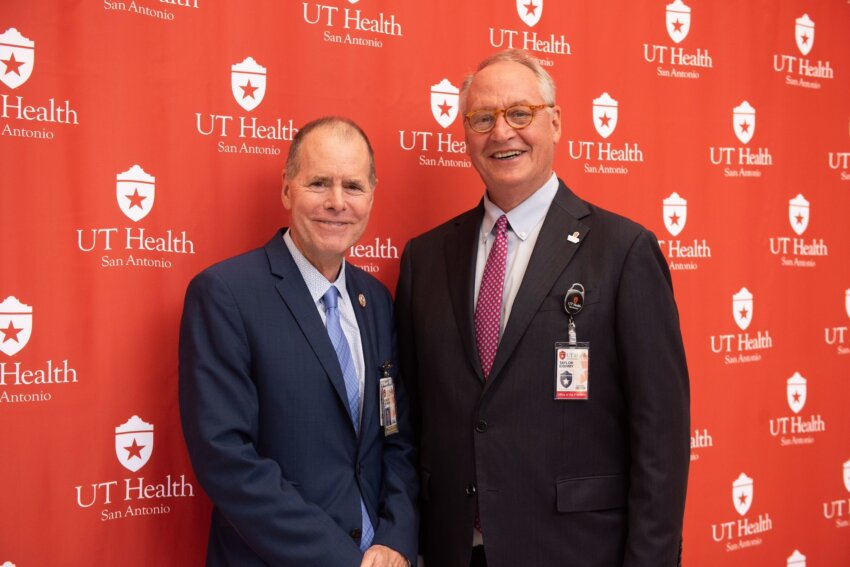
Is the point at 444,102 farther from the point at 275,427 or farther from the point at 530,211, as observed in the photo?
the point at 275,427

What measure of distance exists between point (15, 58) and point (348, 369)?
140 centimetres

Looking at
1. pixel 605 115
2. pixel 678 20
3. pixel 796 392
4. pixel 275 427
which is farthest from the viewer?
pixel 796 392

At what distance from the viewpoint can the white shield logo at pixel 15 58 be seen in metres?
2.10

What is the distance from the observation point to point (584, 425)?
77.1 inches

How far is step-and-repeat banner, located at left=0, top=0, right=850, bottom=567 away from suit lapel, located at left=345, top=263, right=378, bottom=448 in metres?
0.45

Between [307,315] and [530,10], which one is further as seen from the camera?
[530,10]

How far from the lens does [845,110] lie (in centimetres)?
351

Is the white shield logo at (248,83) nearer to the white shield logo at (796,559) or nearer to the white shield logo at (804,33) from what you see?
the white shield logo at (804,33)

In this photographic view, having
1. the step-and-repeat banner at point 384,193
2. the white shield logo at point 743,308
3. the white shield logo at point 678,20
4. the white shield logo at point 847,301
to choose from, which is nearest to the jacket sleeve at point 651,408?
the step-and-repeat banner at point 384,193

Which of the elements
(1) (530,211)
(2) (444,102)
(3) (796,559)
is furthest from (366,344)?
(3) (796,559)

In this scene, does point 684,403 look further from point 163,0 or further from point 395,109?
point 163,0

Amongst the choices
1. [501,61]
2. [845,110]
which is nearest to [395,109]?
[501,61]

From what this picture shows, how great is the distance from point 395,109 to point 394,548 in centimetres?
157

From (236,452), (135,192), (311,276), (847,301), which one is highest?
(135,192)
